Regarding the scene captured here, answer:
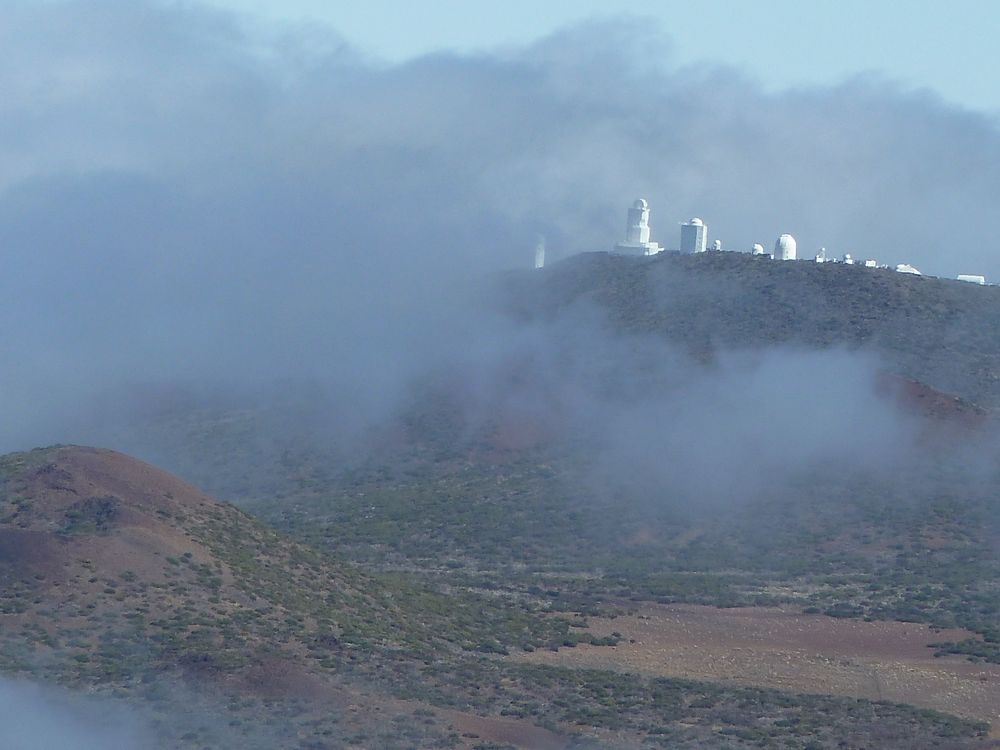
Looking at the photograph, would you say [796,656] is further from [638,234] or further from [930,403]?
[638,234]

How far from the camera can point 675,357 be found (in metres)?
82.0

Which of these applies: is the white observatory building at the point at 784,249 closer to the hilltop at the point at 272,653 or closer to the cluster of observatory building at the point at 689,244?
the cluster of observatory building at the point at 689,244

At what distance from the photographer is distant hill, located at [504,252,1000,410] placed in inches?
3103

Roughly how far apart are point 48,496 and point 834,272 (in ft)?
177

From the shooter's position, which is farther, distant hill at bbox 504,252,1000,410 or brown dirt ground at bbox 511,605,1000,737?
distant hill at bbox 504,252,1000,410

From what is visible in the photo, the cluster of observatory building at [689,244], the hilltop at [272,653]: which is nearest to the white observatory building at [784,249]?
the cluster of observatory building at [689,244]


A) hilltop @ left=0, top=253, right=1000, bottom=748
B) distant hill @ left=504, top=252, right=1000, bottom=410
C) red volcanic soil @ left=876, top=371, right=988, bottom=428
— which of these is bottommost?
hilltop @ left=0, top=253, right=1000, bottom=748

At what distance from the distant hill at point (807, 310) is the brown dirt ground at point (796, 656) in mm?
28193

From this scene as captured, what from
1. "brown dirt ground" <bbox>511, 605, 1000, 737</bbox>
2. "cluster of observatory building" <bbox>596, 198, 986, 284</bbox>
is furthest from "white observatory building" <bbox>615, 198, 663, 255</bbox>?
"brown dirt ground" <bbox>511, 605, 1000, 737</bbox>

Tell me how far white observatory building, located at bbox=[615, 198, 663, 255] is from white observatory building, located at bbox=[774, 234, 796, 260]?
25.7 ft

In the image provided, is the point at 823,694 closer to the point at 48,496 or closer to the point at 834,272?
the point at 48,496

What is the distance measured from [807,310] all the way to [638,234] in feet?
60.8

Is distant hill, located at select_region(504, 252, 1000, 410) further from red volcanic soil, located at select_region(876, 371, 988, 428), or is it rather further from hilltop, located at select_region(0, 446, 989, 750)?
hilltop, located at select_region(0, 446, 989, 750)

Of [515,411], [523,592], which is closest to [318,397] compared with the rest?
[515,411]
